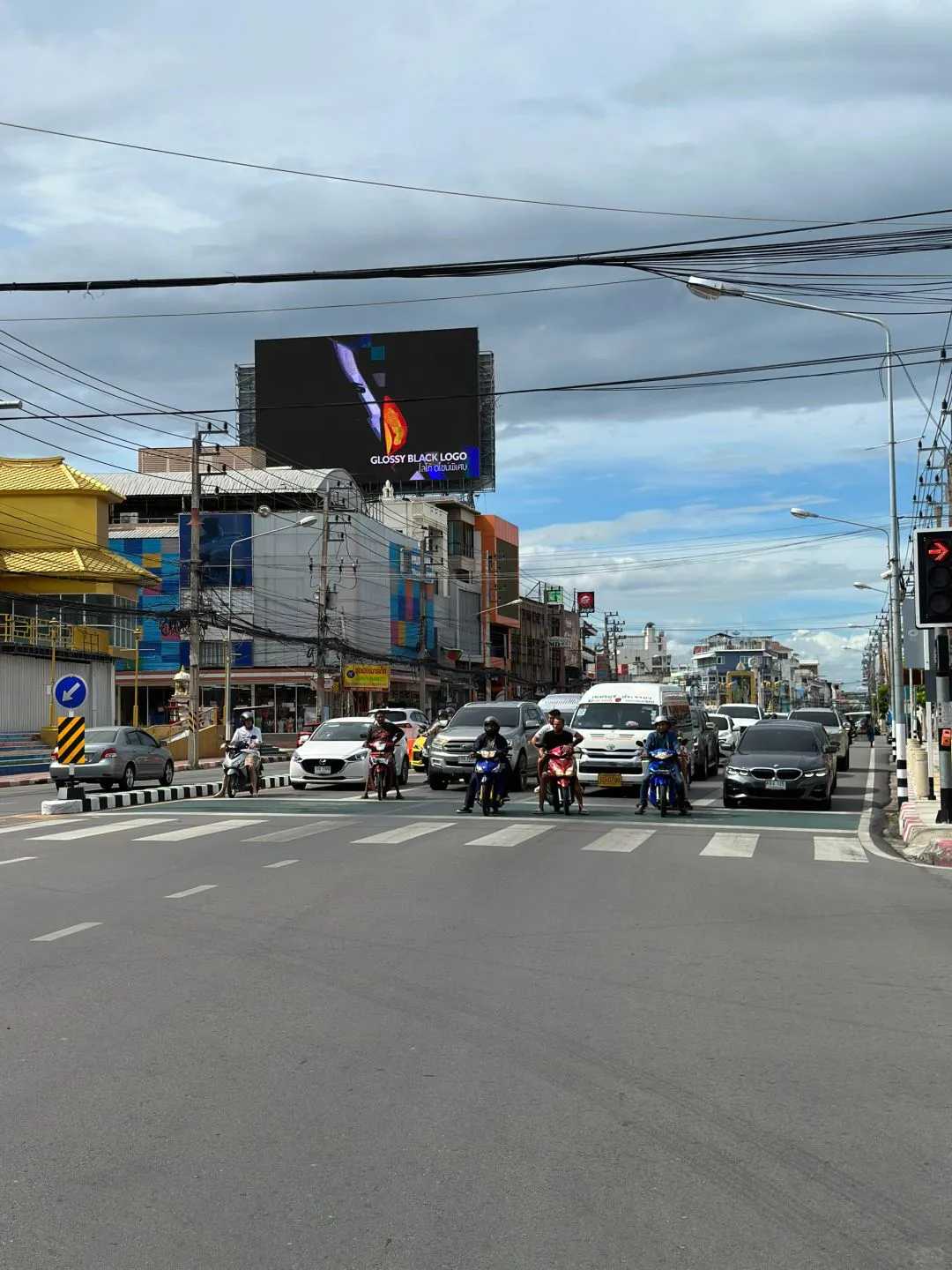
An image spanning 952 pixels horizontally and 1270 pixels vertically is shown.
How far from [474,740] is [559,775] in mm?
6473

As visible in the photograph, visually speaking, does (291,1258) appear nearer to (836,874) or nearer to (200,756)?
(836,874)

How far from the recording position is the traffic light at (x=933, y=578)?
1802cm

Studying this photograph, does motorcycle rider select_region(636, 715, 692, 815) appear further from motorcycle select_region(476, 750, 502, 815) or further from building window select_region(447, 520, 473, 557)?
building window select_region(447, 520, 473, 557)

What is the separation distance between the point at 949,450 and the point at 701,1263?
147 ft

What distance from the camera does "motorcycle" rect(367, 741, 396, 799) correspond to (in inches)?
1072

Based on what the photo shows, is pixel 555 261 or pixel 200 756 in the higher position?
pixel 555 261

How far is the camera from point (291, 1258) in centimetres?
437

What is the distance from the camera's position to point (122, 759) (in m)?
32.5

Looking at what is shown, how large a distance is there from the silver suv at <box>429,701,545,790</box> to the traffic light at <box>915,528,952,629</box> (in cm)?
1233

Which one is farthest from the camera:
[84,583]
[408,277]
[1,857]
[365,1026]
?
[84,583]

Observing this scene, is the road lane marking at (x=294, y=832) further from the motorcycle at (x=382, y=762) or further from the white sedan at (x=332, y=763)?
the white sedan at (x=332, y=763)

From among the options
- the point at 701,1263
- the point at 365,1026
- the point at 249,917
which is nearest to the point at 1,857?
the point at 249,917

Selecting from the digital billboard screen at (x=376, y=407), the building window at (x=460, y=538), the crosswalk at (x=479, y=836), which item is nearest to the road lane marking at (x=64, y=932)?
the crosswalk at (x=479, y=836)

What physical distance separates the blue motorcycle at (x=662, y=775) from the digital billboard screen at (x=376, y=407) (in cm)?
5457
